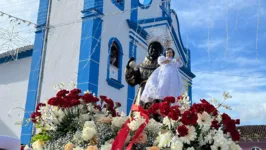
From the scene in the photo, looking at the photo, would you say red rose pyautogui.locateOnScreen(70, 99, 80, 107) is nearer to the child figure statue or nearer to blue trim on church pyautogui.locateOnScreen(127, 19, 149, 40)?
the child figure statue

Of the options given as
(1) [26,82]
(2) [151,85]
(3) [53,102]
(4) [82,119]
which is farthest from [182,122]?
(1) [26,82]

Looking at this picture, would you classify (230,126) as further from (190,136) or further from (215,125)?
(190,136)

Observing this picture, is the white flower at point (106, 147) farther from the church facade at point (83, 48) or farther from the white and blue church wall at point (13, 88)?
the white and blue church wall at point (13, 88)

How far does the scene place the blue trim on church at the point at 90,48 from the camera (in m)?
8.41

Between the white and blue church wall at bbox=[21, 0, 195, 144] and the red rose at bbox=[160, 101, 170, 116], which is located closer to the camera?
the red rose at bbox=[160, 101, 170, 116]

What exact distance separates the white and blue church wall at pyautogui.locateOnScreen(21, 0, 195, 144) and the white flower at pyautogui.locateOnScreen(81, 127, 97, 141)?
5.85 metres

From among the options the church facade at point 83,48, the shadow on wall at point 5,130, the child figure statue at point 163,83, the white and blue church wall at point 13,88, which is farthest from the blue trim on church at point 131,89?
the child figure statue at point 163,83

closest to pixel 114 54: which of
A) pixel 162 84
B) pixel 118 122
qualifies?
pixel 162 84

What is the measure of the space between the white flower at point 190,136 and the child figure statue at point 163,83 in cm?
163

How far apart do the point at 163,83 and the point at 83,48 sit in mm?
5178

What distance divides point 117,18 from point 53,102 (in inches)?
289

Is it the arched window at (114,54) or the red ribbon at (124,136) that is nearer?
the red ribbon at (124,136)

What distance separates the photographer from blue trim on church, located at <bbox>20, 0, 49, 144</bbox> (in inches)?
364

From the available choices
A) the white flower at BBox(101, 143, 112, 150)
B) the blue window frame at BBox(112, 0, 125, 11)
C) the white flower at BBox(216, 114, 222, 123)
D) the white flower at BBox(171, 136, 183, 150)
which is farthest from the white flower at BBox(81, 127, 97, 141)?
the blue window frame at BBox(112, 0, 125, 11)
